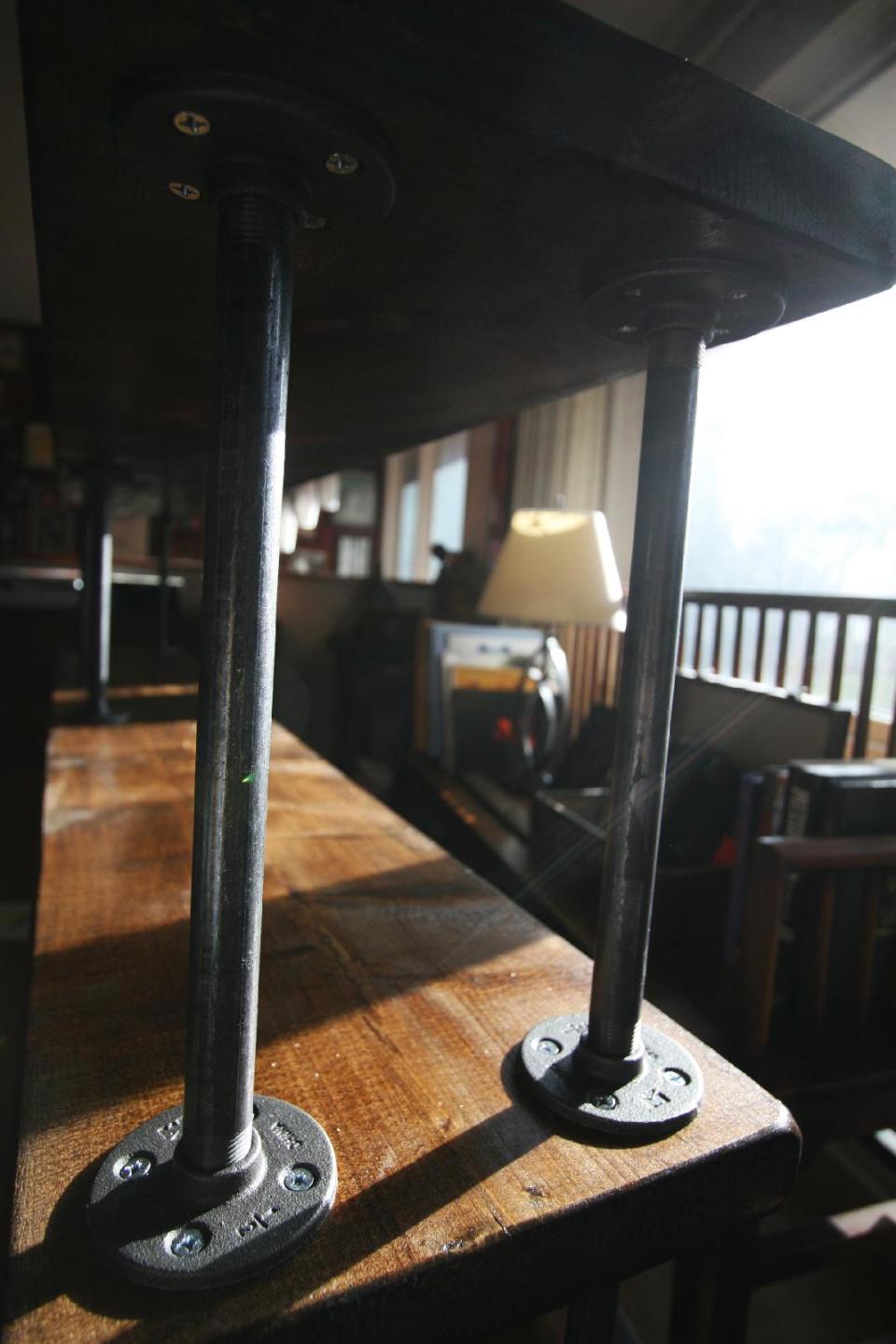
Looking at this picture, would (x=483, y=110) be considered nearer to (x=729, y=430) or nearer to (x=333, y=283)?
(x=333, y=283)

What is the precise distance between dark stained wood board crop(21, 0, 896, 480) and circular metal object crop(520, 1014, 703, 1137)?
43 centimetres

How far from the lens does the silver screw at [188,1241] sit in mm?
317

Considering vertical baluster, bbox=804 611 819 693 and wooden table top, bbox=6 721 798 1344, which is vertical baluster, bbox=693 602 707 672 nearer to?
vertical baluster, bbox=804 611 819 693

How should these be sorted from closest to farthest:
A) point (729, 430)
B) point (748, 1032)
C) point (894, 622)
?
point (748, 1032), point (894, 622), point (729, 430)

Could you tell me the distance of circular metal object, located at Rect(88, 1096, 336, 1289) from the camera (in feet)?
1.03

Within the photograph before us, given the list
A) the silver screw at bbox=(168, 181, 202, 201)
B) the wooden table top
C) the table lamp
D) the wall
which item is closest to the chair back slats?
the wooden table top

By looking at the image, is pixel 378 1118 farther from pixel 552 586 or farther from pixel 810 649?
pixel 552 586

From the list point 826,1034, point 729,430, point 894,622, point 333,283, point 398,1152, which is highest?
point 729,430

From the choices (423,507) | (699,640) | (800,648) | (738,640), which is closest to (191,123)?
(738,640)

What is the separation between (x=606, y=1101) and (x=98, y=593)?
46.8 inches

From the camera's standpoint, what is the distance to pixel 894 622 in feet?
6.85

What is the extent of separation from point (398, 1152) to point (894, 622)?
2113 millimetres

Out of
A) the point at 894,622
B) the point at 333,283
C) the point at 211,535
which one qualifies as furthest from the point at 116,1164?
the point at 894,622

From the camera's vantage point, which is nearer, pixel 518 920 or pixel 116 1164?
pixel 116 1164
